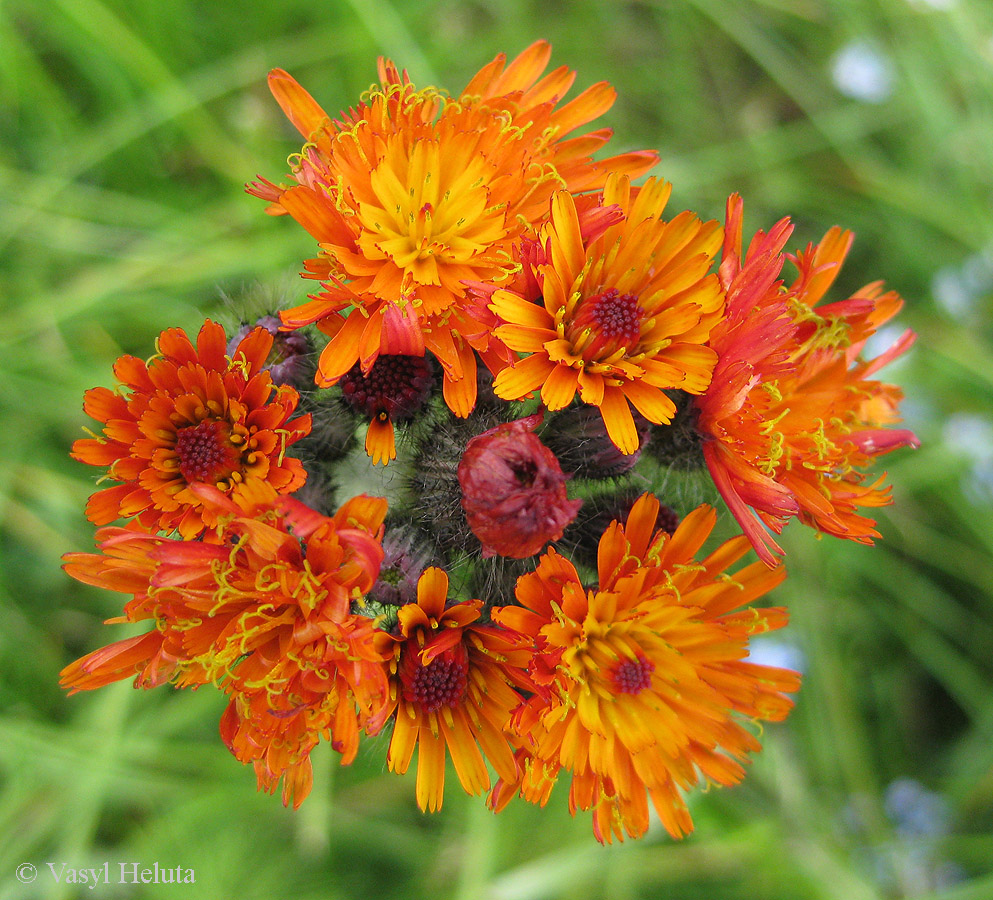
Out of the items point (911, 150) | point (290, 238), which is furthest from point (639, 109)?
point (290, 238)

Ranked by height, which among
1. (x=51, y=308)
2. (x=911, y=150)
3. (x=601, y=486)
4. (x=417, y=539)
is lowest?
(x=51, y=308)

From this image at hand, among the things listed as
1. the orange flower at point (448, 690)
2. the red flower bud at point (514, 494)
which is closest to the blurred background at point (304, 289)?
the orange flower at point (448, 690)

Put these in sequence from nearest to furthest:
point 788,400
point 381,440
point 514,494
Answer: point 514,494, point 381,440, point 788,400

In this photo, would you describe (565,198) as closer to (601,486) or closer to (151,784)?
(601,486)

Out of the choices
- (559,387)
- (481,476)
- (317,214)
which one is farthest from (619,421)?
(317,214)

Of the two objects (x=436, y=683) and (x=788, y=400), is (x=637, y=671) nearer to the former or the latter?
(x=436, y=683)

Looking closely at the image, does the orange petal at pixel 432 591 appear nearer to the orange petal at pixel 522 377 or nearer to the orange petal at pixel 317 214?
the orange petal at pixel 522 377
